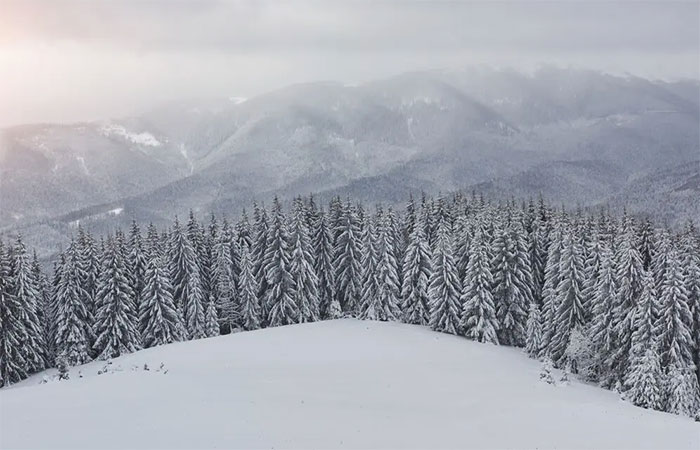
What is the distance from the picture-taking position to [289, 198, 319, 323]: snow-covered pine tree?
73.1 metres

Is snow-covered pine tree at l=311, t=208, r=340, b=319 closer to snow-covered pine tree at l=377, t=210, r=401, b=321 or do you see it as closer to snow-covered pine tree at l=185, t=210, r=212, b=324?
snow-covered pine tree at l=377, t=210, r=401, b=321

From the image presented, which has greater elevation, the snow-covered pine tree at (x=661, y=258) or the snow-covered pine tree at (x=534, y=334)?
the snow-covered pine tree at (x=661, y=258)

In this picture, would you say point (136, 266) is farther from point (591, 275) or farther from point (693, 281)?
point (693, 281)

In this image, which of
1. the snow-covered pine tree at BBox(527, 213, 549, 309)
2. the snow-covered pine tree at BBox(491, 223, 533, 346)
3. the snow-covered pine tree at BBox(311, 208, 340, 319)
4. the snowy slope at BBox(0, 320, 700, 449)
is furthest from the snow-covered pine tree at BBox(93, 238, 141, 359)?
the snow-covered pine tree at BBox(527, 213, 549, 309)

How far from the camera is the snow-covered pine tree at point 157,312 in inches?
2682

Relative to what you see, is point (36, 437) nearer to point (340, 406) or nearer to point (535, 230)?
point (340, 406)

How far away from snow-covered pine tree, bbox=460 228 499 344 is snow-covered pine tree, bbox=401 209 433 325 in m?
5.70

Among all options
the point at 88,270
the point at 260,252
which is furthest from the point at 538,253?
the point at 88,270

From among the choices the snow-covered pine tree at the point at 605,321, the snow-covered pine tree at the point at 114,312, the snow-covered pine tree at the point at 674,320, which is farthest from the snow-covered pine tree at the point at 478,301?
the snow-covered pine tree at the point at 114,312

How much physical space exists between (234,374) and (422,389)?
38.7 ft

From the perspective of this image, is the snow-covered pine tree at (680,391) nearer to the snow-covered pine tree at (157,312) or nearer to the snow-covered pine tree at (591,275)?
the snow-covered pine tree at (591,275)

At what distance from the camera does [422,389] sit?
126ft

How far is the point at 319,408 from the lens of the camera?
1254 inches

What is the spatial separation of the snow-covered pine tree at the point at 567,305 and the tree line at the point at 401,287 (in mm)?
140
